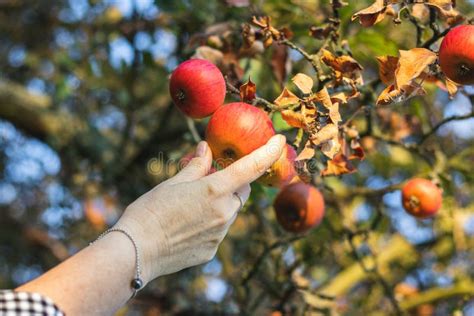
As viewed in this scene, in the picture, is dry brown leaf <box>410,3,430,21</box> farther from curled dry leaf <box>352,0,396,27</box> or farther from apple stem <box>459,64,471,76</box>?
apple stem <box>459,64,471,76</box>

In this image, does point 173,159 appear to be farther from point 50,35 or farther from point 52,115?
point 50,35

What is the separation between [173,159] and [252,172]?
1034 millimetres

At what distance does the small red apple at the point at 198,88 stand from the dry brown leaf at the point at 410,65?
40 centimetres

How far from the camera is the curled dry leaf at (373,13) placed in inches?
58.3

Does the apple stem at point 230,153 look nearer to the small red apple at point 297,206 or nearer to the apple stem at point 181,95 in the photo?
the apple stem at point 181,95

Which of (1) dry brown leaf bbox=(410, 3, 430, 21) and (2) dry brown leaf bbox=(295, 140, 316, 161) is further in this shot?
(1) dry brown leaf bbox=(410, 3, 430, 21)

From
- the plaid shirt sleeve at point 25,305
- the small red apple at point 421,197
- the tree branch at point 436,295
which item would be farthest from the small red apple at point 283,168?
the tree branch at point 436,295

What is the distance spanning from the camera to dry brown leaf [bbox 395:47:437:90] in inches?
55.3

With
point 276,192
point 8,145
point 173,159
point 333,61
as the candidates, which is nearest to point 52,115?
point 8,145

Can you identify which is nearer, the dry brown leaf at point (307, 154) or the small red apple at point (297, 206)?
the dry brown leaf at point (307, 154)

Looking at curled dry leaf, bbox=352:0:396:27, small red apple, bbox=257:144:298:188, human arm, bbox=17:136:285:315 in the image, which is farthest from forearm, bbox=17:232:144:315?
curled dry leaf, bbox=352:0:396:27

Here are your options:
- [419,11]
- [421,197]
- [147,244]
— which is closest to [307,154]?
[147,244]

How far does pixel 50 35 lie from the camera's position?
179 inches

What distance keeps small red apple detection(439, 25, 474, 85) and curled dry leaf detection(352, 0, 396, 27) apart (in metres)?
0.16
